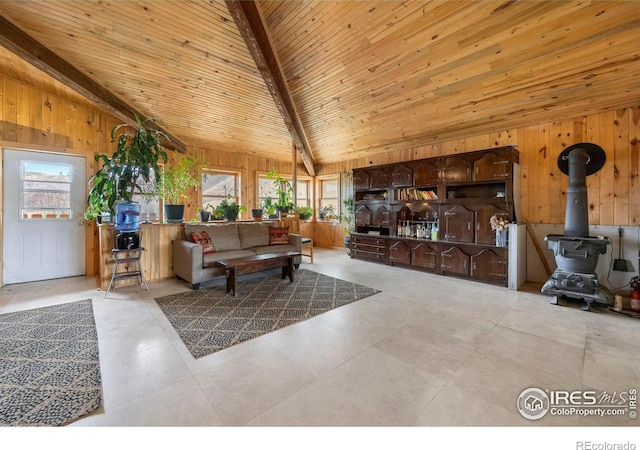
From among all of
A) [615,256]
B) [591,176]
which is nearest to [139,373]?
[615,256]

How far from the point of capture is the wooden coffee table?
3.47m

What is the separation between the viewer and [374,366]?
6.28 feet

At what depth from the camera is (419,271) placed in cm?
488

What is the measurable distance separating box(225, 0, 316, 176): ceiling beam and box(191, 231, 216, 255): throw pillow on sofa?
264 cm

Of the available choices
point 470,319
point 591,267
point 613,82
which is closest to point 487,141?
point 613,82

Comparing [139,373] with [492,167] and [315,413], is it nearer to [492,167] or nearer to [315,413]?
[315,413]

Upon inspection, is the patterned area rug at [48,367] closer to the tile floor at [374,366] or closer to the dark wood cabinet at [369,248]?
the tile floor at [374,366]

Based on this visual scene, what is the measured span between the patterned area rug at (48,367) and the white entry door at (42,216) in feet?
6.08

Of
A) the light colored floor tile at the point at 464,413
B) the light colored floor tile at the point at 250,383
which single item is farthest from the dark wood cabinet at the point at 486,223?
the light colored floor tile at the point at 250,383

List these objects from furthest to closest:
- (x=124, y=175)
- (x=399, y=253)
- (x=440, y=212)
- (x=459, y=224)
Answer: (x=399, y=253)
(x=440, y=212)
(x=459, y=224)
(x=124, y=175)

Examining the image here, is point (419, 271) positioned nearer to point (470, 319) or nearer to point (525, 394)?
point (470, 319)

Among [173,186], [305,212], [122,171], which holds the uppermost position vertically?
[122,171]

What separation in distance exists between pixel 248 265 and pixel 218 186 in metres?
3.64

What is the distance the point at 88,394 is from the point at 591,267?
192 inches
